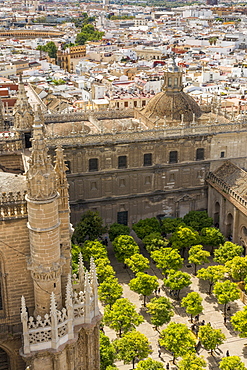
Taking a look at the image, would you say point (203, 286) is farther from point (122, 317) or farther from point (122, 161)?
point (122, 161)

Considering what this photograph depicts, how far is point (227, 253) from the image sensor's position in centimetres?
4338

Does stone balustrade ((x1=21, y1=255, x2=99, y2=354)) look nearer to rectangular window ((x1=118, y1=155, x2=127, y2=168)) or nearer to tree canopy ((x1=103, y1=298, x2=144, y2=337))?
tree canopy ((x1=103, y1=298, x2=144, y2=337))

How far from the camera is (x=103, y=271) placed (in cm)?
3903

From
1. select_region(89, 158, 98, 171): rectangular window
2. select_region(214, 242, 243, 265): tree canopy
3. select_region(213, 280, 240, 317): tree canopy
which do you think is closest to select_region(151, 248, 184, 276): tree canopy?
select_region(214, 242, 243, 265): tree canopy

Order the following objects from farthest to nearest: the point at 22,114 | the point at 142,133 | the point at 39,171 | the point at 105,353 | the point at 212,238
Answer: the point at 142,133
the point at 212,238
the point at 22,114
the point at 105,353
the point at 39,171

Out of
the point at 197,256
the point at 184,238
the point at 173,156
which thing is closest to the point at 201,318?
the point at 197,256

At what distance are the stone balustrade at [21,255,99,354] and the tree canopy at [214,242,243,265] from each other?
82.3ft

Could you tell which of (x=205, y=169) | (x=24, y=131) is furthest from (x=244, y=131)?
(x=24, y=131)

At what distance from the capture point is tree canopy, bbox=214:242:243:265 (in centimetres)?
4319

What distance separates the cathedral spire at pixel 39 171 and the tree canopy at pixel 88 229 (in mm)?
28690

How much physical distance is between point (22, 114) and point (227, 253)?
21.3 metres

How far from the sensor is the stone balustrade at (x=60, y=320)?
18.4m

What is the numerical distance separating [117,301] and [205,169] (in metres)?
23.7

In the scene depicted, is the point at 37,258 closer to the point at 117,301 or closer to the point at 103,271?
the point at 117,301
